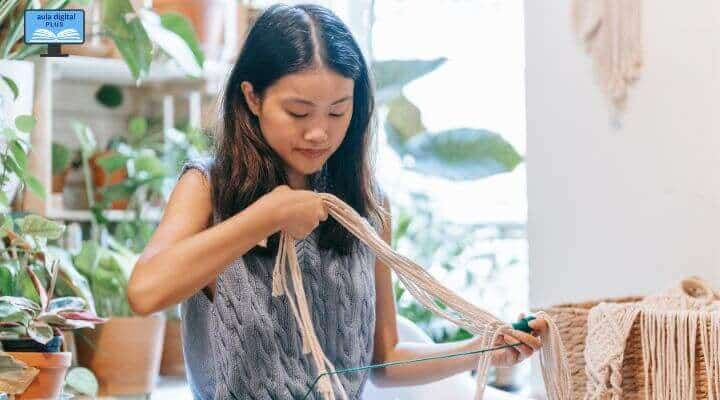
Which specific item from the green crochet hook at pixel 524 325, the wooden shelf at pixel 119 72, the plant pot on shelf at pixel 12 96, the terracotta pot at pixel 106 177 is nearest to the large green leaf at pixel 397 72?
the wooden shelf at pixel 119 72

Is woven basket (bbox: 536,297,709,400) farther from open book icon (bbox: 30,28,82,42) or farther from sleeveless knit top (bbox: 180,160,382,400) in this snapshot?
open book icon (bbox: 30,28,82,42)

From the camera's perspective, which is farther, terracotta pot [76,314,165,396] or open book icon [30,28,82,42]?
terracotta pot [76,314,165,396]

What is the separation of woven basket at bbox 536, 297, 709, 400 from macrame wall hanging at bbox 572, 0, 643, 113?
574mm

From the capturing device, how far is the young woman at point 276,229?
996 mm

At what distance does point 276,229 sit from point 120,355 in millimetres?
1095

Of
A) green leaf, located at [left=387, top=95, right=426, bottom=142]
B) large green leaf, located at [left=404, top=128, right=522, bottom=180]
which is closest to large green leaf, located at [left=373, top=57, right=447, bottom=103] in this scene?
green leaf, located at [left=387, top=95, right=426, bottom=142]

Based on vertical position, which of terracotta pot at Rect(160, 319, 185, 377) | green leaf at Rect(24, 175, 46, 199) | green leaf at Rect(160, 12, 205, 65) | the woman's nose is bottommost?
terracotta pot at Rect(160, 319, 185, 377)

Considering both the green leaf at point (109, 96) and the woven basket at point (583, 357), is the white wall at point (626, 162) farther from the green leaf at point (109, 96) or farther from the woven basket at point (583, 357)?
the green leaf at point (109, 96)

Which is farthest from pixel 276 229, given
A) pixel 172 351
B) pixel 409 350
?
pixel 172 351

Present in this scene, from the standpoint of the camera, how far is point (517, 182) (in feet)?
8.64

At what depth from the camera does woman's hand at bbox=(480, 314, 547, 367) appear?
97cm

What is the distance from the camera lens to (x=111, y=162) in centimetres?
236

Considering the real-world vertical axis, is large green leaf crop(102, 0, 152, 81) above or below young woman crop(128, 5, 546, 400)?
above

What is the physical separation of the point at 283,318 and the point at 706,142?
0.84m
